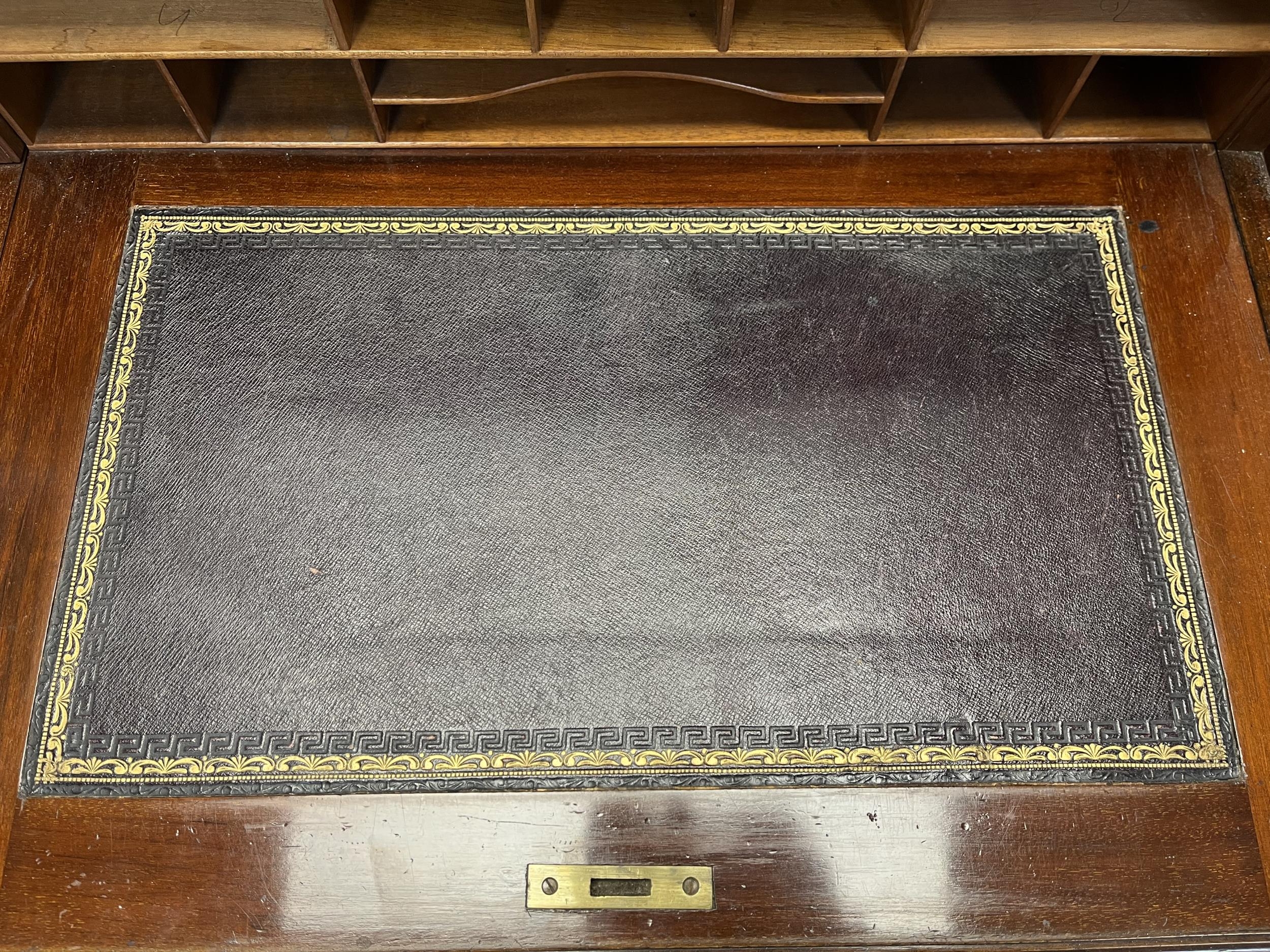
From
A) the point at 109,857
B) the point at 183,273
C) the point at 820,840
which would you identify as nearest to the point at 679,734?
the point at 820,840

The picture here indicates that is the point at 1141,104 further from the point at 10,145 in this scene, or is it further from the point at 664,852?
the point at 10,145

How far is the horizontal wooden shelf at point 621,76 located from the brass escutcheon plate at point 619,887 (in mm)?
1157

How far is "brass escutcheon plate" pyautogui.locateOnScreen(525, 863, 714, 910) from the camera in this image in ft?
4.42

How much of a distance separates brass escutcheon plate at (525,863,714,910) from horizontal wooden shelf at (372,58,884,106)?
3.80 ft

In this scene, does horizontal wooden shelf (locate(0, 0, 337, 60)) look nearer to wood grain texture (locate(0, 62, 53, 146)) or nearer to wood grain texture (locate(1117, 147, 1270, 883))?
wood grain texture (locate(0, 62, 53, 146))

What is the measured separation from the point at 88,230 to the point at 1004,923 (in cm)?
170

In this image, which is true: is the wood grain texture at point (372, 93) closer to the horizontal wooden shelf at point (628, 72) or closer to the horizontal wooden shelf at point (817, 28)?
the horizontal wooden shelf at point (628, 72)

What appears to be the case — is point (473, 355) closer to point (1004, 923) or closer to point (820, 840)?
point (820, 840)

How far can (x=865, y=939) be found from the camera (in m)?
1.34

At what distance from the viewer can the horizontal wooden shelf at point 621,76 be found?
1650mm

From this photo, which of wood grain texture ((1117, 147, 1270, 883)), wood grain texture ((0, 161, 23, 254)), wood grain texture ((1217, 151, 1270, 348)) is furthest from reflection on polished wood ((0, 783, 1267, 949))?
wood grain texture ((0, 161, 23, 254))

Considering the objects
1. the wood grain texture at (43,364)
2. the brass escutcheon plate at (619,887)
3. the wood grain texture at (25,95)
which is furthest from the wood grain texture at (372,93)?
the brass escutcheon plate at (619,887)

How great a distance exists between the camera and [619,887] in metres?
1.36

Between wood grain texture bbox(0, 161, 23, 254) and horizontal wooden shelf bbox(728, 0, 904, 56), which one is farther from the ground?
horizontal wooden shelf bbox(728, 0, 904, 56)
